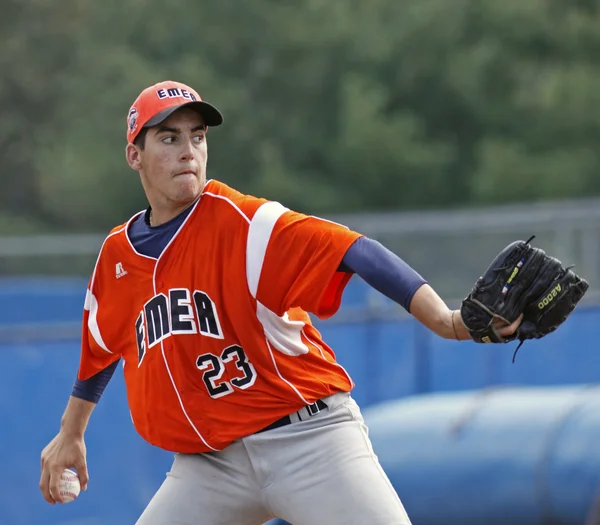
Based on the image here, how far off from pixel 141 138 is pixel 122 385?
4.86 meters

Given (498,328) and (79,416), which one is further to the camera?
(79,416)

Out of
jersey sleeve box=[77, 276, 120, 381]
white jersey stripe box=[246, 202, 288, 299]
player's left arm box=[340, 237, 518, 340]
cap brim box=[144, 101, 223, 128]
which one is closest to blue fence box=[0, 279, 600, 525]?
jersey sleeve box=[77, 276, 120, 381]

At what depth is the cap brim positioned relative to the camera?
4.50 meters

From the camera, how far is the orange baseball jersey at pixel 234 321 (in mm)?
4277

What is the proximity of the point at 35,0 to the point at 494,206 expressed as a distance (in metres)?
18.7

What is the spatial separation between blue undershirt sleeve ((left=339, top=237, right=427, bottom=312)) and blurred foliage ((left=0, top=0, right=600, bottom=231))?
2272 cm

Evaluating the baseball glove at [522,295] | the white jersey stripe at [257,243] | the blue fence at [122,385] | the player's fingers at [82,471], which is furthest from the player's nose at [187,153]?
the blue fence at [122,385]

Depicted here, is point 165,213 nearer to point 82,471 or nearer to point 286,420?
point 286,420

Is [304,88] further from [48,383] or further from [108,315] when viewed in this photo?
[108,315]

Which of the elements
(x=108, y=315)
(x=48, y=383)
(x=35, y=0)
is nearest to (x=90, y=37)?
(x=35, y=0)

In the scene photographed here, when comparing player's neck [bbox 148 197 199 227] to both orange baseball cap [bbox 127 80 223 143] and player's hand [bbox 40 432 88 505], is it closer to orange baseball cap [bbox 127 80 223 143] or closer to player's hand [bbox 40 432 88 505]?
orange baseball cap [bbox 127 80 223 143]

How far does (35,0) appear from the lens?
38.8 m

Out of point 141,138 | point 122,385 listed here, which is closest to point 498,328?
point 141,138

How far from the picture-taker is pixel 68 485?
495 centimetres
